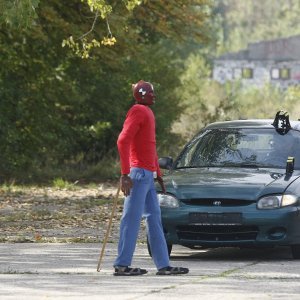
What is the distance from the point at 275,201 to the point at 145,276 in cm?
224

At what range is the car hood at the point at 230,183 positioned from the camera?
14312mm

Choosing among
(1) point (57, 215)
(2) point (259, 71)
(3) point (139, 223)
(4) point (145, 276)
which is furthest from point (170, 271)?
(2) point (259, 71)

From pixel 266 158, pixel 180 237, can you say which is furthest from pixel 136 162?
pixel 266 158

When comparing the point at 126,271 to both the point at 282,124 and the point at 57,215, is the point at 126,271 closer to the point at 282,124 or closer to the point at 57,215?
the point at 282,124

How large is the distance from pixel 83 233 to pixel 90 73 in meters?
19.6

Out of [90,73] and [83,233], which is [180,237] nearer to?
[83,233]

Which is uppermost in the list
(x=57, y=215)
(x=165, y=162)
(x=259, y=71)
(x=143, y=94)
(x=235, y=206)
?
(x=143, y=94)

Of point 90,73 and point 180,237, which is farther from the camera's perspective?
point 90,73

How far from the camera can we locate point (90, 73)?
37.8 metres

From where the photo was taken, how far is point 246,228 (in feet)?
46.8

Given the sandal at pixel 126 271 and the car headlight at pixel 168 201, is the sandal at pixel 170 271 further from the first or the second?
the car headlight at pixel 168 201

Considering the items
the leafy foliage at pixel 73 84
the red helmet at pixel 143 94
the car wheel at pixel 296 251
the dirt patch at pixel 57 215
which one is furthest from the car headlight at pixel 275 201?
the leafy foliage at pixel 73 84

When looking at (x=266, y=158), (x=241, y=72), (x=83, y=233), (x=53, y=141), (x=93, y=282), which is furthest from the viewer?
(x=241, y=72)

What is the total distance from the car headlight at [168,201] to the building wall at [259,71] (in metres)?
117
